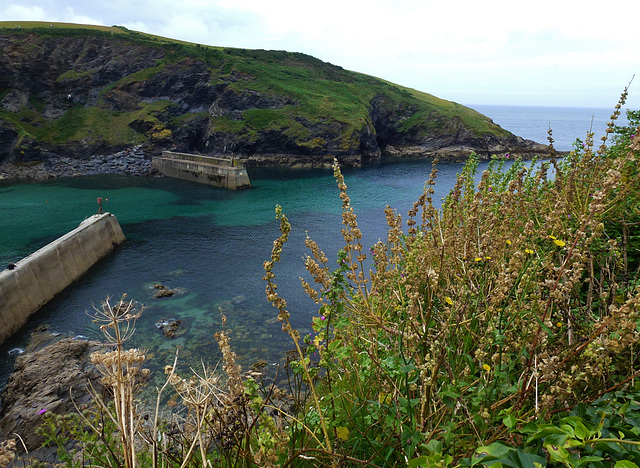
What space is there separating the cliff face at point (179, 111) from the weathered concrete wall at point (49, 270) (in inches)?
1610

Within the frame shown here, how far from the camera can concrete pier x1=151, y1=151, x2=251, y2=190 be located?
1893 inches

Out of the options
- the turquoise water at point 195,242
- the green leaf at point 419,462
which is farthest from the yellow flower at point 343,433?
the turquoise water at point 195,242

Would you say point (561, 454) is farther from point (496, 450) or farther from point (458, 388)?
point (458, 388)

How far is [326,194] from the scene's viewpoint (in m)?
→ 45.8

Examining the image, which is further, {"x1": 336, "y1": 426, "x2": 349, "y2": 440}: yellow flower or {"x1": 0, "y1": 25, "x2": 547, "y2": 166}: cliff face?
{"x1": 0, "y1": 25, "x2": 547, "y2": 166}: cliff face

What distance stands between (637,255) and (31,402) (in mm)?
15222

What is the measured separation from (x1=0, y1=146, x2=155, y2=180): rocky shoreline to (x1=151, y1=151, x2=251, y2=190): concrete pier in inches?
123

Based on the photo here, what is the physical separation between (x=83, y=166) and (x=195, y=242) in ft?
132

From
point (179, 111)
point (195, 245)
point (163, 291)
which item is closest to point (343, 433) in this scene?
point (163, 291)

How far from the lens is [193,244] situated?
29.0 m

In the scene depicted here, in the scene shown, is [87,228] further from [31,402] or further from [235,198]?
[235,198]

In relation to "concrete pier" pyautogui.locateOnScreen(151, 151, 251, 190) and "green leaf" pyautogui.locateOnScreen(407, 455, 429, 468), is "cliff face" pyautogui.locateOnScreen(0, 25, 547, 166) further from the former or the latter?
"green leaf" pyautogui.locateOnScreen(407, 455, 429, 468)

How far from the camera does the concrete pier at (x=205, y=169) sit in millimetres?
48094

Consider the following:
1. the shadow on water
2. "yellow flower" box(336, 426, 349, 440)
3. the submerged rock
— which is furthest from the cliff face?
"yellow flower" box(336, 426, 349, 440)
